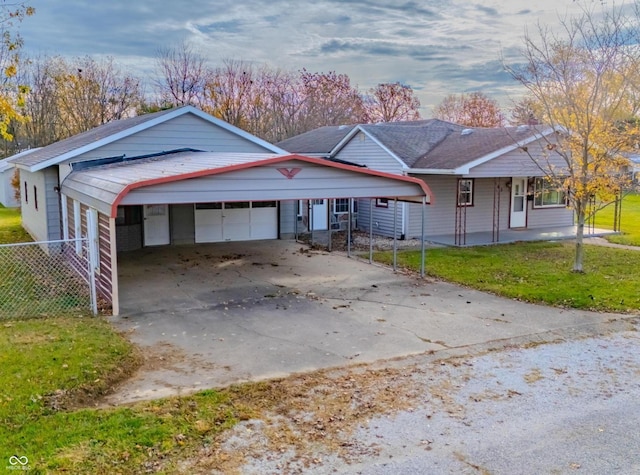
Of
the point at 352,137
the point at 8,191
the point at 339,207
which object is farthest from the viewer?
the point at 8,191

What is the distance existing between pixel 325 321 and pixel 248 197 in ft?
9.21

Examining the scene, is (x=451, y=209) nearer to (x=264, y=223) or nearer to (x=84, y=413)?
(x=264, y=223)

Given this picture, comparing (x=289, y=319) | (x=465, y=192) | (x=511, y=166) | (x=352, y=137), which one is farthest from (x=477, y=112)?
(x=289, y=319)

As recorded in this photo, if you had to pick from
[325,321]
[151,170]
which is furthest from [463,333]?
[151,170]

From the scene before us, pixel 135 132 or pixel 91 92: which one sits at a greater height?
pixel 91 92

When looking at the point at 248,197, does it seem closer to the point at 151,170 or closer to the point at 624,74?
the point at 151,170

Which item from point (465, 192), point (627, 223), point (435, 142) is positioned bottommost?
point (627, 223)

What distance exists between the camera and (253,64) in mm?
36906

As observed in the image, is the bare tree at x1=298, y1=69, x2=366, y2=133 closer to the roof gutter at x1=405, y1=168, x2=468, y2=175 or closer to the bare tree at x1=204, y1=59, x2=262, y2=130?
the bare tree at x1=204, y1=59, x2=262, y2=130

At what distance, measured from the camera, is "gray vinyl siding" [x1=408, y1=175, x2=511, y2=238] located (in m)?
18.9

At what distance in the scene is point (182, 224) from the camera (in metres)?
17.5

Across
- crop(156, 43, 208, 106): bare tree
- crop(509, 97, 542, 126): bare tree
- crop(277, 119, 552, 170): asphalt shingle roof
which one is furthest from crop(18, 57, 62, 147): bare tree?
crop(509, 97, 542, 126): bare tree

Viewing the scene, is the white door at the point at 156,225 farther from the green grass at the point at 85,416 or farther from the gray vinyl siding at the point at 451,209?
the green grass at the point at 85,416

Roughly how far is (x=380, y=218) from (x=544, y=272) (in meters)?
8.09
